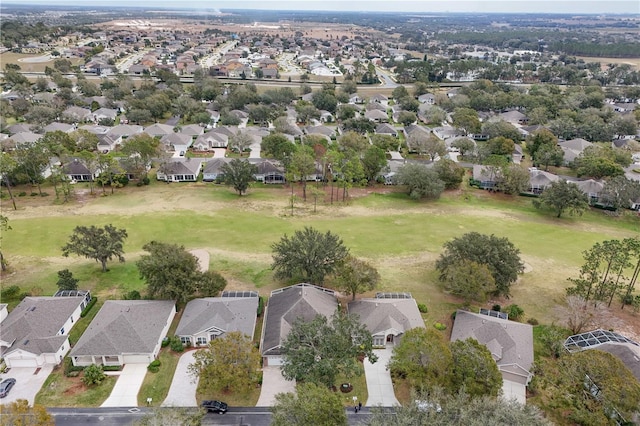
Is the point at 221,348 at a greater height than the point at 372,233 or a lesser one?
greater

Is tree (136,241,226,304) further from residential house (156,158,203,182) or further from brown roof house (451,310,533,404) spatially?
residential house (156,158,203,182)

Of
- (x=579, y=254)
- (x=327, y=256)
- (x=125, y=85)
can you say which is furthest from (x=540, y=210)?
(x=125, y=85)

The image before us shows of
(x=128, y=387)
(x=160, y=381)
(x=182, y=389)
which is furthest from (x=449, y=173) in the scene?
(x=128, y=387)

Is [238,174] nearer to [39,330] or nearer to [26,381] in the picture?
[39,330]

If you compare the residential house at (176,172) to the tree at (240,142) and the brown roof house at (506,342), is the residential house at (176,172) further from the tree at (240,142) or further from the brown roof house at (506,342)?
the brown roof house at (506,342)

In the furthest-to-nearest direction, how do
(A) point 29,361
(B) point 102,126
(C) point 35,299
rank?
(B) point 102,126, (C) point 35,299, (A) point 29,361

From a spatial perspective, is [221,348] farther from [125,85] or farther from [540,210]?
[125,85]

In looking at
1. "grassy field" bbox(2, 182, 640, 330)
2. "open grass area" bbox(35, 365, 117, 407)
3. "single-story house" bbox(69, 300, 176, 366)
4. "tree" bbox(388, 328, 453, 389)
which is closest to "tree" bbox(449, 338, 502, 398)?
"tree" bbox(388, 328, 453, 389)
